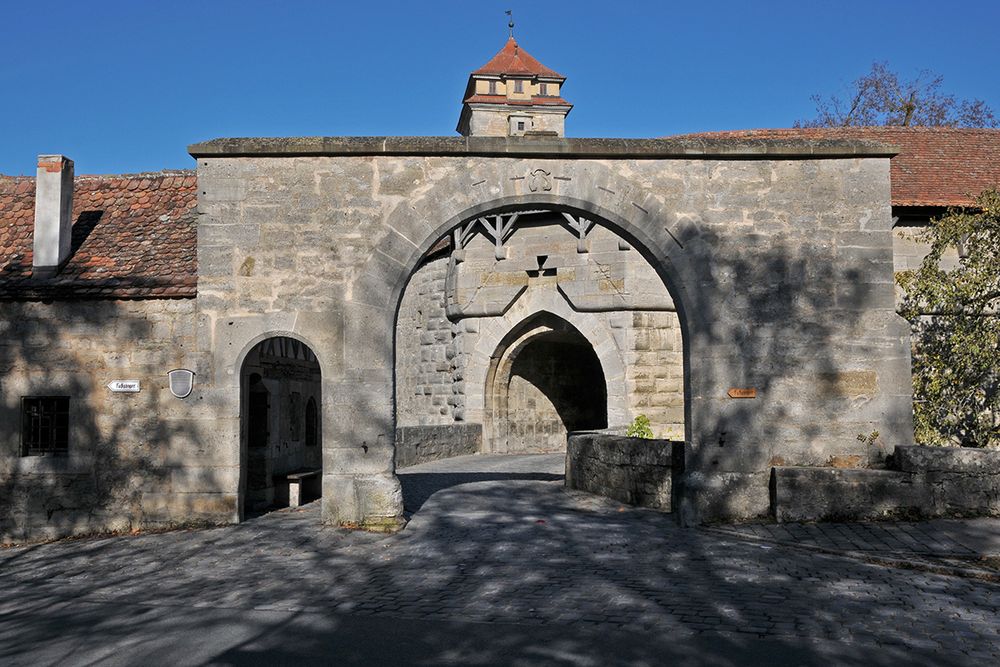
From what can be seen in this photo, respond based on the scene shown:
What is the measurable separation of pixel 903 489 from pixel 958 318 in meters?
5.31

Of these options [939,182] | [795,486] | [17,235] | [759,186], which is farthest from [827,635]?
[939,182]

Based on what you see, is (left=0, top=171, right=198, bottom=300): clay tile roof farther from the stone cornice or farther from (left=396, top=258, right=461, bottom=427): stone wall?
(left=396, top=258, right=461, bottom=427): stone wall

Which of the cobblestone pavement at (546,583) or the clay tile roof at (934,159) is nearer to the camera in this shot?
the cobblestone pavement at (546,583)

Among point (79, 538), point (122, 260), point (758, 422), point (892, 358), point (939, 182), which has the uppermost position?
point (939, 182)

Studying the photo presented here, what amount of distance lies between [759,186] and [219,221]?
555 centimetres

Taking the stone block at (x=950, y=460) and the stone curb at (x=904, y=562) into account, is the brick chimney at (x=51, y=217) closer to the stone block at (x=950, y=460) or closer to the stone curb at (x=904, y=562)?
the stone curb at (x=904, y=562)

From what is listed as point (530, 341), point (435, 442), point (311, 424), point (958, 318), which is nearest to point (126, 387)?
point (311, 424)

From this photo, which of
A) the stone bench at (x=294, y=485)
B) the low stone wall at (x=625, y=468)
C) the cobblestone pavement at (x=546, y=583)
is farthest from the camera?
the stone bench at (x=294, y=485)

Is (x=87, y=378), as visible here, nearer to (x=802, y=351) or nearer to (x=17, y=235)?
(x=17, y=235)

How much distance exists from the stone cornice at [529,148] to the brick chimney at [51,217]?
1.91 meters

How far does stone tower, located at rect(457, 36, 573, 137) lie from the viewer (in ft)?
114

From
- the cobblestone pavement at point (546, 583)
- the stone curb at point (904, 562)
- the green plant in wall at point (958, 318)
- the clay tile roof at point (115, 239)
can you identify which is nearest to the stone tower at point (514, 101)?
the green plant in wall at point (958, 318)

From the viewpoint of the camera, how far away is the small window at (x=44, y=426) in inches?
390

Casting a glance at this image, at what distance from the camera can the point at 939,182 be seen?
59.2 feet
